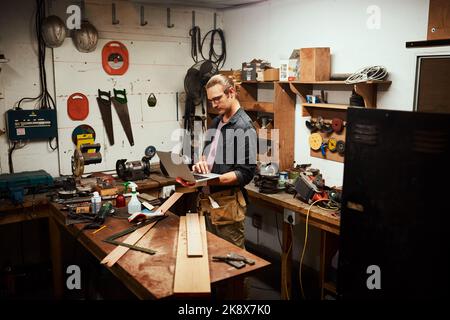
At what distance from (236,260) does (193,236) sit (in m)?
0.36

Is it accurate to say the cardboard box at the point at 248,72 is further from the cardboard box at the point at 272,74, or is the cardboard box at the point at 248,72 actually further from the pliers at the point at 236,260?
the pliers at the point at 236,260

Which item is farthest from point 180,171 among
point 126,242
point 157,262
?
point 157,262

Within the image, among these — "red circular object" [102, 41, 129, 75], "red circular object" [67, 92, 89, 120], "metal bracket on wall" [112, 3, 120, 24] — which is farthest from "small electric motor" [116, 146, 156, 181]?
"metal bracket on wall" [112, 3, 120, 24]

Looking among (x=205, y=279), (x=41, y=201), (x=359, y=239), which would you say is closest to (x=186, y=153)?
(x=41, y=201)

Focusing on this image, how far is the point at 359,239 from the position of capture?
1421 mm

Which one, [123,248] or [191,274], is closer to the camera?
[191,274]

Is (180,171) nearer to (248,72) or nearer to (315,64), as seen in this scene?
(315,64)

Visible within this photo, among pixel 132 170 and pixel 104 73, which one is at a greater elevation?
pixel 104 73

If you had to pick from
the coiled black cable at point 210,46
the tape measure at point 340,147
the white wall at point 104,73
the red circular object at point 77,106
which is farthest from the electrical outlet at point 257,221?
the red circular object at point 77,106

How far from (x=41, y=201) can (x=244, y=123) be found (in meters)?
1.64

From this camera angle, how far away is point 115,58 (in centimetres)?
393

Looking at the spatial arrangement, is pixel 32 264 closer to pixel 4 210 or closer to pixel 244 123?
pixel 4 210

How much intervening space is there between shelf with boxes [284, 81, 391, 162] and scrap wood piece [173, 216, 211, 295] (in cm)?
163

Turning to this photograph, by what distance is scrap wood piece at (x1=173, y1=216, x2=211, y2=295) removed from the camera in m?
1.69
